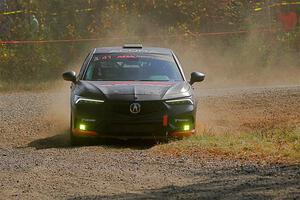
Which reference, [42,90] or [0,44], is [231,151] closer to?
[42,90]

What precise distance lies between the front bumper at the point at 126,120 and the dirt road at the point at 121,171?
9.9 inches

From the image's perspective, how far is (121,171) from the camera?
9.51 m

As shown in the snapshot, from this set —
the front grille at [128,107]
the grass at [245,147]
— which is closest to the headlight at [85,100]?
the front grille at [128,107]

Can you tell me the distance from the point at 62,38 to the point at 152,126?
17437mm

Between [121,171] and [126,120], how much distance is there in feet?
7.97

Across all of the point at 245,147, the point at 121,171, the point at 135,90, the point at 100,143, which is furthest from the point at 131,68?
the point at 121,171

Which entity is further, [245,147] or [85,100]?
[85,100]

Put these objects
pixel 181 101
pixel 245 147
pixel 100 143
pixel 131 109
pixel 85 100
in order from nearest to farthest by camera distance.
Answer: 1. pixel 245 147
2. pixel 131 109
3. pixel 85 100
4. pixel 181 101
5. pixel 100 143

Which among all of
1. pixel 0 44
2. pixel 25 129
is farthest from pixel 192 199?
pixel 0 44

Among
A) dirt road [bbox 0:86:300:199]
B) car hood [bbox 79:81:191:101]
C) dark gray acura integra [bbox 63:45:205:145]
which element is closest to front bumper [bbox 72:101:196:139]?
dark gray acura integra [bbox 63:45:205:145]

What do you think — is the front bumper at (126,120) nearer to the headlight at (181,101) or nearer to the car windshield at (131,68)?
the headlight at (181,101)

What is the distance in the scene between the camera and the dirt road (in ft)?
26.6

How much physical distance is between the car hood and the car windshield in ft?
1.35

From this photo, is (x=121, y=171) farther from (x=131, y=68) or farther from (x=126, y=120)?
(x=131, y=68)
